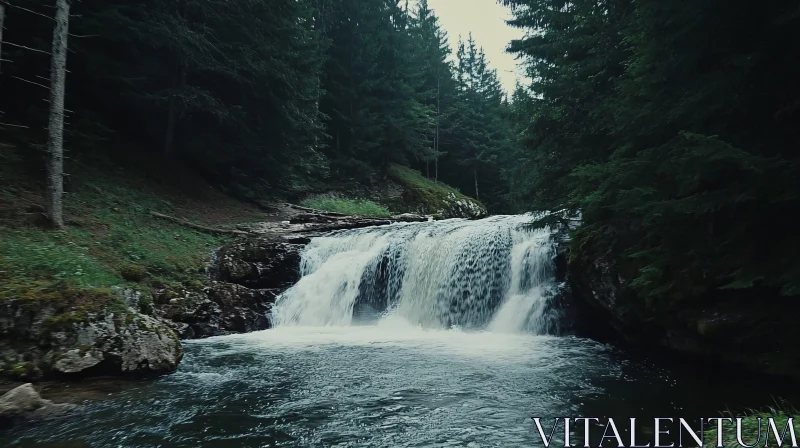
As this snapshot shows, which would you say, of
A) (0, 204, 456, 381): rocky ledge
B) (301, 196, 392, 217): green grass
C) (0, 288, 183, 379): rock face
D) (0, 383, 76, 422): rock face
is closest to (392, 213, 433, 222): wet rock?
(301, 196, 392, 217): green grass

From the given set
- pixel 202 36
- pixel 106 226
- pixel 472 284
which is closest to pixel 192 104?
pixel 202 36

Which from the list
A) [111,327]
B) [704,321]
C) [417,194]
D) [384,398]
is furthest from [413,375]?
[417,194]

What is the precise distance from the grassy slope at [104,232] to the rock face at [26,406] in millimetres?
2006

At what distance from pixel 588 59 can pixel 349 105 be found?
73.9 ft

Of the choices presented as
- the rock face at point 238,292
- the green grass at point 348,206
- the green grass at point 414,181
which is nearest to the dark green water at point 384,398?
the rock face at point 238,292

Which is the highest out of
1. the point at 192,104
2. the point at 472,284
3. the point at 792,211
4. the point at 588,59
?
the point at 192,104

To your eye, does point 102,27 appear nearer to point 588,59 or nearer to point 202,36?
point 202,36

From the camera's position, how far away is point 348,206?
25.1 metres

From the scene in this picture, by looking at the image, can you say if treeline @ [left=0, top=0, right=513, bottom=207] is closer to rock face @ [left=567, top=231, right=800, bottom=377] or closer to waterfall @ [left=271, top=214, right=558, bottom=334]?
waterfall @ [left=271, top=214, right=558, bottom=334]

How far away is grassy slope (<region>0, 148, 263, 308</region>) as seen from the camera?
8164 millimetres

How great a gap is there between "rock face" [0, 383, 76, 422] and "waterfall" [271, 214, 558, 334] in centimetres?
710

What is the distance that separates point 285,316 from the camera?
12633 mm

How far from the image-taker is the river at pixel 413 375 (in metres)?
5.14

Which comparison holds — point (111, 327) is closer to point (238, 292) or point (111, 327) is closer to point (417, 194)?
point (238, 292)
